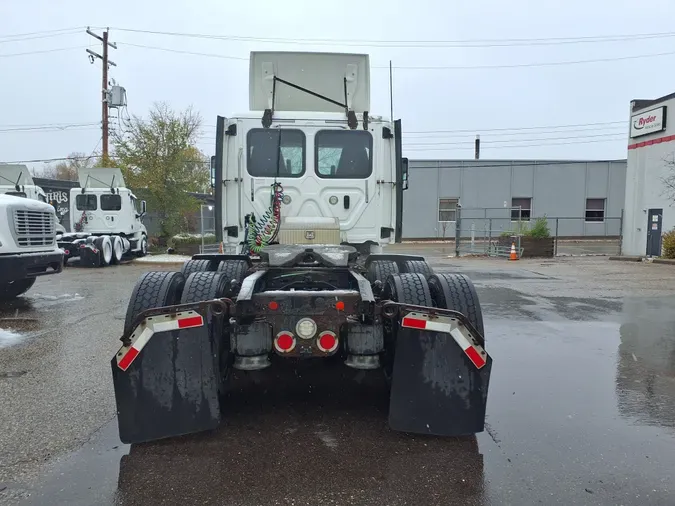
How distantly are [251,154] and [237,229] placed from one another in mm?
889

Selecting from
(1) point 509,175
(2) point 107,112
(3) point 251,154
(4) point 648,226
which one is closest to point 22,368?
(3) point 251,154

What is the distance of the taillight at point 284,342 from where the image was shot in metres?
3.85

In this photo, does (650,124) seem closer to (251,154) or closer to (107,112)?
(251,154)

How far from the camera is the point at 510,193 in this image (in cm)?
3622

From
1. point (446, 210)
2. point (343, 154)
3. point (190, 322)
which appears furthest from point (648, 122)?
point (190, 322)

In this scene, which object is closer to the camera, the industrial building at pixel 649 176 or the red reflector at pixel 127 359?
the red reflector at pixel 127 359

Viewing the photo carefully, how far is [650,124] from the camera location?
71.1 feet

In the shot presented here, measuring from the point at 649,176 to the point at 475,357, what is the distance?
2188 centimetres

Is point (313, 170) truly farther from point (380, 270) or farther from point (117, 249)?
point (117, 249)

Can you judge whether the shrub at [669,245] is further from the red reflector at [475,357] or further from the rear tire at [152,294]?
the rear tire at [152,294]

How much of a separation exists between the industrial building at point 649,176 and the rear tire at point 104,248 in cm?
2037

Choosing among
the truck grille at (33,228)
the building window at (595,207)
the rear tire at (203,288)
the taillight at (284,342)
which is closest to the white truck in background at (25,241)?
the truck grille at (33,228)

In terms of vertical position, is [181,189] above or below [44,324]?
above

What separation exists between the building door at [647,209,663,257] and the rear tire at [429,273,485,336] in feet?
66.5
